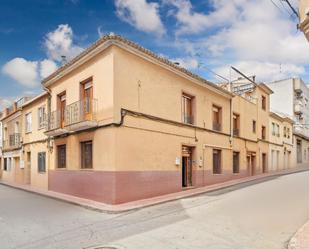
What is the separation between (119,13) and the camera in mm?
11547

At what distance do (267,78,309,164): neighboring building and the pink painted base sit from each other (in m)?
23.9

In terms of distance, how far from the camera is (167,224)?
27.7ft

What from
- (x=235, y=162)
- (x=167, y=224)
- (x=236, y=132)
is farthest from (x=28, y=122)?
(x=167, y=224)

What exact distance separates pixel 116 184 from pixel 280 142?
942 inches

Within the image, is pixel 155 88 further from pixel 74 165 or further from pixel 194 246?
pixel 194 246

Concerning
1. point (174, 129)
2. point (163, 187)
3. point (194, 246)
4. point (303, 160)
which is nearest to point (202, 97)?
point (174, 129)

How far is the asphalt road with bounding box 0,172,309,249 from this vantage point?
676 cm

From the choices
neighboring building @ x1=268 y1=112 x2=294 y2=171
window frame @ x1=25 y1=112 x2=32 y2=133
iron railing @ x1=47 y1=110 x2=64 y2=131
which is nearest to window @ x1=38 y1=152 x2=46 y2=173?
iron railing @ x1=47 y1=110 x2=64 y2=131

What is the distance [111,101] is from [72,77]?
152 inches

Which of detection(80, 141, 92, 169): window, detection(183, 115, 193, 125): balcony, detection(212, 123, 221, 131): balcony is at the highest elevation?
detection(183, 115, 193, 125): balcony

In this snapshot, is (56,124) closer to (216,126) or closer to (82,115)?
(82,115)

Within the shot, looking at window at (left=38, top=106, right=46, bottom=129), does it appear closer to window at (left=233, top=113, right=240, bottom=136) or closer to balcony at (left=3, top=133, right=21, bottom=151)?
balcony at (left=3, top=133, right=21, bottom=151)

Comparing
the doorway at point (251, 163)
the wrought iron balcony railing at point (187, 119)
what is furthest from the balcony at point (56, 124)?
the doorway at point (251, 163)

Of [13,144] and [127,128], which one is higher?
[127,128]
